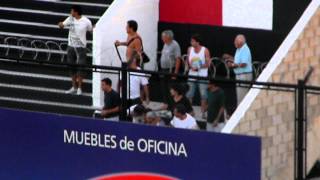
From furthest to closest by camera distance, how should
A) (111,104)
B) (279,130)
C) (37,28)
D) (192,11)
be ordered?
(37,28) → (192,11) → (111,104) → (279,130)

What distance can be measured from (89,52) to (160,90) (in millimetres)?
8030

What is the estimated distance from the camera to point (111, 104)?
13656 mm

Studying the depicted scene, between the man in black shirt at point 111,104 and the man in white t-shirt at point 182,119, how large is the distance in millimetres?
888

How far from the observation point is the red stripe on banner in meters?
21.2

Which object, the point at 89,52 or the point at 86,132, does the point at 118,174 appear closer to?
the point at 86,132

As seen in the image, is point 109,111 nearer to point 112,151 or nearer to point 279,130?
point 112,151

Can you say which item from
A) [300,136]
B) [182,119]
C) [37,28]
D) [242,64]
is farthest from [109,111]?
[37,28]

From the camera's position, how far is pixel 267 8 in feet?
67.1

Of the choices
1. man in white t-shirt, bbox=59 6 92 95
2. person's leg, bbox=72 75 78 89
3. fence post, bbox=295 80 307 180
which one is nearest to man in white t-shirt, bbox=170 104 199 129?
fence post, bbox=295 80 307 180

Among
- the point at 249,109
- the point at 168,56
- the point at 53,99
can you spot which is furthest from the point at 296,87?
the point at 168,56

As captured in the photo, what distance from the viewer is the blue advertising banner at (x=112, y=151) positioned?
12.4 m

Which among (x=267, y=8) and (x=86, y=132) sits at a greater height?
(x=267, y=8)

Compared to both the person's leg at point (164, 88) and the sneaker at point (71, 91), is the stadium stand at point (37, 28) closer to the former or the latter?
the sneaker at point (71, 91)

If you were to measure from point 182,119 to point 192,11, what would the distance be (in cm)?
882
